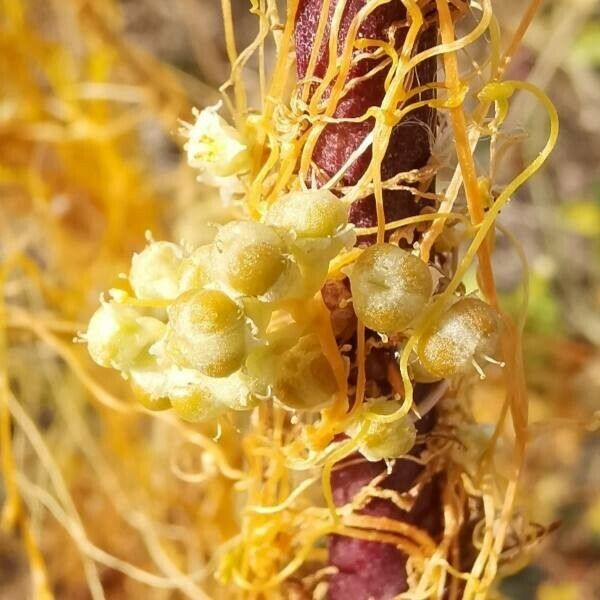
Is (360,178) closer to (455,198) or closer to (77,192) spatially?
(455,198)

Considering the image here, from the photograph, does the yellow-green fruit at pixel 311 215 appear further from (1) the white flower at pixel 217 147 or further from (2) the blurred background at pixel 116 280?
(2) the blurred background at pixel 116 280

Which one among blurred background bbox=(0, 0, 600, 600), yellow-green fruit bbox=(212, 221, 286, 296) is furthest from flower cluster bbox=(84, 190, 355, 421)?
blurred background bbox=(0, 0, 600, 600)

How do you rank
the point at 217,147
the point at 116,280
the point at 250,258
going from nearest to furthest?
the point at 250,258 < the point at 217,147 < the point at 116,280

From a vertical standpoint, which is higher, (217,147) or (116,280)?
(217,147)

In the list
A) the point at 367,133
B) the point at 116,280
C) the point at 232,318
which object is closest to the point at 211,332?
the point at 232,318

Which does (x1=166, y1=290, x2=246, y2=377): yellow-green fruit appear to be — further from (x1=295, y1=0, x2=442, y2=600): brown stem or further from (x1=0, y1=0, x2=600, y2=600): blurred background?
(x1=0, y1=0, x2=600, y2=600): blurred background

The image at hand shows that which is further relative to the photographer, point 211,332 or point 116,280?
point 116,280

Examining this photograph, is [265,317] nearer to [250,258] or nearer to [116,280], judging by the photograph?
[250,258]

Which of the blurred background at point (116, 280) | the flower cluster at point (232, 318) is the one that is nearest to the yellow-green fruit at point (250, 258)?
the flower cluster at point (232, 318)
